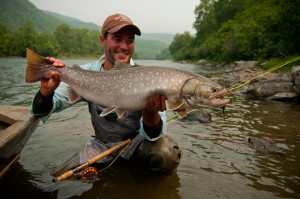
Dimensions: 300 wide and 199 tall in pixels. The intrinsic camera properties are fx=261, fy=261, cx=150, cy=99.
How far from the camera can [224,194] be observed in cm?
417

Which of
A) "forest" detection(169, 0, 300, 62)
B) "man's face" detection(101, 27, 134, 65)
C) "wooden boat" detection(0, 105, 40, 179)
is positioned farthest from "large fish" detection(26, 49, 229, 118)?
"forest" detection(169, 0, 300, 62)

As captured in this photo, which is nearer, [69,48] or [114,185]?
[114,185]

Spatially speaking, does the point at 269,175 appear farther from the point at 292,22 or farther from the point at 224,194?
the point at 292,22

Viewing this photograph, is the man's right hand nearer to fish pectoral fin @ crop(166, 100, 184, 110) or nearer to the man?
the man

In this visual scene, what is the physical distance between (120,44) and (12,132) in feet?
7.19

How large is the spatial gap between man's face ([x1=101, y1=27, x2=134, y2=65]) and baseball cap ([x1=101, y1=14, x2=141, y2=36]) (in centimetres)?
10

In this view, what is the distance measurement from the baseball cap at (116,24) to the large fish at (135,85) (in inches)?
29.2

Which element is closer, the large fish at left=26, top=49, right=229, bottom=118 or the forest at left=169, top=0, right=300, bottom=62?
the large fish at left=26, top=49, right=229, bottom=118

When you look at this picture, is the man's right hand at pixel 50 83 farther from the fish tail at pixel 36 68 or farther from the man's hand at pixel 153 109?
the man's hand at pixel 153 109

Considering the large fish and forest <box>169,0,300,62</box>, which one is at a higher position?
forest <box>169,0,300,62</box>

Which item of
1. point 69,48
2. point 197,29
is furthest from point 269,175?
point 69,48

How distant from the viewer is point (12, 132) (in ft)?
13.2

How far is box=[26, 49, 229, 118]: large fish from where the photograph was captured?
3342 millimetres

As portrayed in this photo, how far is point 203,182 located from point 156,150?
111cm
